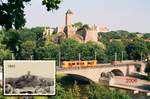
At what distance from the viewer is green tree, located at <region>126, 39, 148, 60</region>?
2763 inches

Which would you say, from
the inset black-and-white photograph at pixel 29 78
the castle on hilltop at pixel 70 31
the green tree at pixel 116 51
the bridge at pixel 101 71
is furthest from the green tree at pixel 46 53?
the inset black-and-white photograph at pixel 29 78

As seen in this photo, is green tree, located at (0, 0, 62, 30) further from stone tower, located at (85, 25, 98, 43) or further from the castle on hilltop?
stone tower, located at (85, 25, 98, 43)

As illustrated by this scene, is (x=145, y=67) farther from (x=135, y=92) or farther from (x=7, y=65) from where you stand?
(x=7, y=65)

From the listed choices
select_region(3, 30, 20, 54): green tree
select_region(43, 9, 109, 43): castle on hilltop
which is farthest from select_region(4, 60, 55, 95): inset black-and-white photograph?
select_region(43, 9, 109, 43): castle on hilltop

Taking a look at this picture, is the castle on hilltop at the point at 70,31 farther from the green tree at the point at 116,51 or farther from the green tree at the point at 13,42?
the green tree at the point at 13,42

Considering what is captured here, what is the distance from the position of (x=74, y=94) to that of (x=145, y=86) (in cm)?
2468

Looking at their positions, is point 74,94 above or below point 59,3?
below

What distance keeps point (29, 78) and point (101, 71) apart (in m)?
42.4

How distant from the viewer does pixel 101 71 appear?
5384 centimetres

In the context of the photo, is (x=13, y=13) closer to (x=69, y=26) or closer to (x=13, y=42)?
(x=13, y=42)

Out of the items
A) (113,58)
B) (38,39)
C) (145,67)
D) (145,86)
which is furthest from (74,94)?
(38,39)

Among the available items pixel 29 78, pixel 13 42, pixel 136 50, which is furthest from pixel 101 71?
pixel 13 42

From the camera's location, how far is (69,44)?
236 feet

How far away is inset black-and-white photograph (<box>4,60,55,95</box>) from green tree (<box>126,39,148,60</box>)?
58.6m
